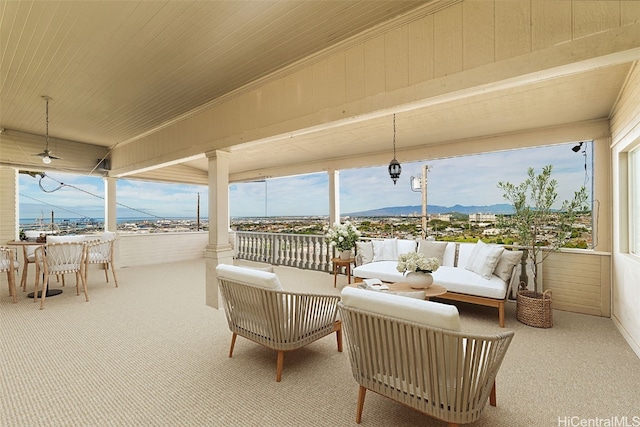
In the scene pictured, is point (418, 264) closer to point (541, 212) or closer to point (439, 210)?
point (541, 212)

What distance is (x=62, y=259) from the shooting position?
4422 mm

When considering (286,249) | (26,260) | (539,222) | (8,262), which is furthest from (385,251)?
(26,260)

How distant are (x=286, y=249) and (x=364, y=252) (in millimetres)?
2391

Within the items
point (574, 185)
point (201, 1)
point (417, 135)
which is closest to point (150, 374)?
point (201, 1)

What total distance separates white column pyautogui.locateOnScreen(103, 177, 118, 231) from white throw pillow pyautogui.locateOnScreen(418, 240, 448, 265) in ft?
22.8

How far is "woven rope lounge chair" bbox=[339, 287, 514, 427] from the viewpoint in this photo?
147cm

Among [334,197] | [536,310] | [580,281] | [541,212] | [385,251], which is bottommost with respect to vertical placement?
[536,310]

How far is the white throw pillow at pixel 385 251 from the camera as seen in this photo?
16.5 ft

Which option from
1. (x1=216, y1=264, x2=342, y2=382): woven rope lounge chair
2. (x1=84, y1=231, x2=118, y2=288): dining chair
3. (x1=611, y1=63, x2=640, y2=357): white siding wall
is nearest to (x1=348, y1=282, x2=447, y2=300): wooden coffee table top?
(x1=216, y1=264, x2=342, y2=382): woven rope lounge chair

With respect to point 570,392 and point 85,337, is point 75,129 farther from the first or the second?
point 570,392

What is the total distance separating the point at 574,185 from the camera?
398 centimetres

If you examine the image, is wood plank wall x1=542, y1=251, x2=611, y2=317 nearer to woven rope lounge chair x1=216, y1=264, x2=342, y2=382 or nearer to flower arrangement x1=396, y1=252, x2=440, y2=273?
flower arrangement x1=396, y1=252, x2=440, y2=273

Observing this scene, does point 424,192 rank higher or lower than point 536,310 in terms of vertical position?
higher

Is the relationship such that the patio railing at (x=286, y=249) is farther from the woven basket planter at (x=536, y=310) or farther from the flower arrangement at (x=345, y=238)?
the woven basket planter at (x=536, y=310)
